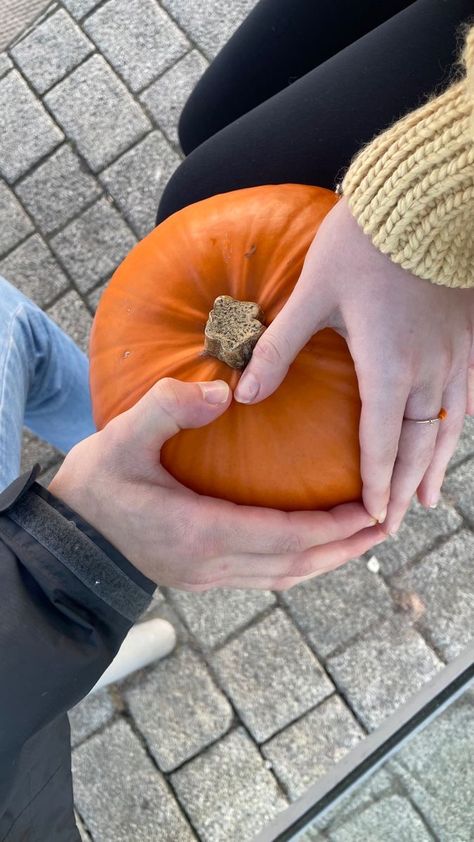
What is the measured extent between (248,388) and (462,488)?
4.40ft

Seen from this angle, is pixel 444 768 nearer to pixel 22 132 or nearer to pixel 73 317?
pixel 73 317

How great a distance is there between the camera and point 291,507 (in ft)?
3.36

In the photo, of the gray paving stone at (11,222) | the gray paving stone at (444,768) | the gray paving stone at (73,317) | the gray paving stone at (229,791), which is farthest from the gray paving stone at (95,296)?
the gray paving stone at (444,768)

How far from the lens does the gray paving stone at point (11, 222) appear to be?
2.59m

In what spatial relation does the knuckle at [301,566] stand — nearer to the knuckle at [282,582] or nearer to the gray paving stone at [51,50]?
the knuckle at [282,582]

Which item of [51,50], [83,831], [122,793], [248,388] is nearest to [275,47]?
[248,388]

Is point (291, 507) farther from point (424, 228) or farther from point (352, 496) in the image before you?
point (424, 228)

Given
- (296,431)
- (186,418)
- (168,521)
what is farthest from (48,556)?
(296,431)

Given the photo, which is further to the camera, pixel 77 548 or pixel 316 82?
pixel 316 82

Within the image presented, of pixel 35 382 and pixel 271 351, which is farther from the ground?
pixel 271 351

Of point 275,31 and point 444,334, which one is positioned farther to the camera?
point 275,31

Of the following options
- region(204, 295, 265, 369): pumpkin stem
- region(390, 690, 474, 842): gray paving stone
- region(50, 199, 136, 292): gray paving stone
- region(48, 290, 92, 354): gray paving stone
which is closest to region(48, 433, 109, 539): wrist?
region(204, 295, 265, 369): pumpkin stem

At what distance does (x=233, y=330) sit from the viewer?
3.24ft

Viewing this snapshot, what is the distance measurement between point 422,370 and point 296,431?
193mm
